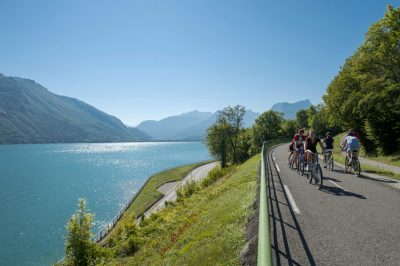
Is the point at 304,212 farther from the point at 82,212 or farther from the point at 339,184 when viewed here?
the point at 82,212

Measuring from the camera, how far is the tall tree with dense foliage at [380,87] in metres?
28.8

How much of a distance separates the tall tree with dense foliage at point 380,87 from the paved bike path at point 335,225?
62.2 ft

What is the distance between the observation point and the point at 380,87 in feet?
98.8

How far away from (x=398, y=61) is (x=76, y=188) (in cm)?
6995

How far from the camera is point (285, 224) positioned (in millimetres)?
8320

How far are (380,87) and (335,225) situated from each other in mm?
27222

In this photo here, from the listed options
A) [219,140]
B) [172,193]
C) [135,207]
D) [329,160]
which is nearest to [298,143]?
[329,160]

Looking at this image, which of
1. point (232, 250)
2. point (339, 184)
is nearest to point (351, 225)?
point (232, 250)

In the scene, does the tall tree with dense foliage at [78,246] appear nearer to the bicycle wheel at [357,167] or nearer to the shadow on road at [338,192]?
the shadow on road at [338,192]

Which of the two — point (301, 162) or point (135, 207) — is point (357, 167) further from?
point (135, 207)

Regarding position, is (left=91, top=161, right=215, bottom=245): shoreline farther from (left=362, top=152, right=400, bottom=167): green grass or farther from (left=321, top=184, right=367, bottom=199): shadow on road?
(left=362, top=152, right=400, bottom=167): green grass

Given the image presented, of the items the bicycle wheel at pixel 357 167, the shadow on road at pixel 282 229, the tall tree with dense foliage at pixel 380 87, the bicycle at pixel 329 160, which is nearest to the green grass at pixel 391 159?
the tall tree with dense foliage at pixel 380 87

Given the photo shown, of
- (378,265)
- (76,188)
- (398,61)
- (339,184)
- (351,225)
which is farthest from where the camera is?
(76,188)

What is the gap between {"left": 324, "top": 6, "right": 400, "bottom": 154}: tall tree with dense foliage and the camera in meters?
28.8
